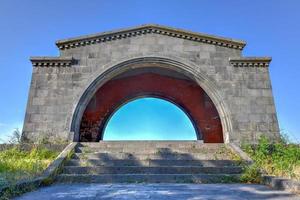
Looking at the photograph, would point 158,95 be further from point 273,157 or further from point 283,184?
point 283,184

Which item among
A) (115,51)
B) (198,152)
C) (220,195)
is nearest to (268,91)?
(198,152)

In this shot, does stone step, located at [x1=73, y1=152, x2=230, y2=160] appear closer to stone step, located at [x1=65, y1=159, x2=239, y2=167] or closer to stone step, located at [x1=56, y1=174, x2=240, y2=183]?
stone step, located at [x1=65, y1=159, x2=239, y2=167]

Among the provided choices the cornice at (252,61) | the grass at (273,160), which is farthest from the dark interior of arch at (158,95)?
the grass at (273,160)

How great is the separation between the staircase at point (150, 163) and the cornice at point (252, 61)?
138 inches

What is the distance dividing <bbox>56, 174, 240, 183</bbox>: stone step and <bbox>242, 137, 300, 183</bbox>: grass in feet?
1.27

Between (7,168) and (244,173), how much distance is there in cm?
510

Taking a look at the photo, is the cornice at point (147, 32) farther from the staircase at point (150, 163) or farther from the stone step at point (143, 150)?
the stone step at point (143, 150)

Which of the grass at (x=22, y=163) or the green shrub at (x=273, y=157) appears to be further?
the green shrub at (x=273, y=157)

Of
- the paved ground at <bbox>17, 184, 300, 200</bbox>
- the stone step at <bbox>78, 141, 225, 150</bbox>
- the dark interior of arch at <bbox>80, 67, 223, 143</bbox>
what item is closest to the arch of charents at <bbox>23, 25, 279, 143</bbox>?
the stone step at <bbox>78, 141, 225, 150</bbox>

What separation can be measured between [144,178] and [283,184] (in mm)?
2482

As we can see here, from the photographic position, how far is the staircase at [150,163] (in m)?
5.16

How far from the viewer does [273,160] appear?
21.6ft

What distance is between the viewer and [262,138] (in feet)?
26.9

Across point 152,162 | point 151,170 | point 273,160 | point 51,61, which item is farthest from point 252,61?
point 51,61
